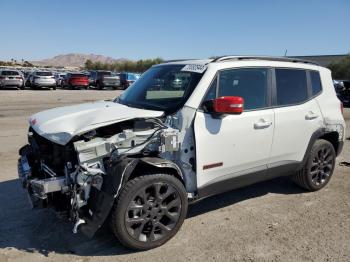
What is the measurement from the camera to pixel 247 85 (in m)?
4.61

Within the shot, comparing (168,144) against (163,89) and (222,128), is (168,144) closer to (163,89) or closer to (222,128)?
(222,128)

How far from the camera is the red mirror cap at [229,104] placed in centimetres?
398

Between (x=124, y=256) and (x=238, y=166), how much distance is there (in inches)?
65.2

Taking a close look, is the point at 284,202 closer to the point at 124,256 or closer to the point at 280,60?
the point at 280,60

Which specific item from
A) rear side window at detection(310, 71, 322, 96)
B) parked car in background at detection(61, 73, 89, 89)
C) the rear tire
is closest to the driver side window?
rear side window at detection(310, 71, 322, 96)

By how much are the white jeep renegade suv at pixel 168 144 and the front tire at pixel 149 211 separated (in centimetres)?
1

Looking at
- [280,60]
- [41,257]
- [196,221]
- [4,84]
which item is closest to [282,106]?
[280,60]

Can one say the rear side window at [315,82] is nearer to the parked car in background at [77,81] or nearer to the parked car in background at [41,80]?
the parked car in background at [41,80]

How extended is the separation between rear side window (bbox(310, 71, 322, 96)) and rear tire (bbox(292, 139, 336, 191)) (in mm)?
720

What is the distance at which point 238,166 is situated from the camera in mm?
4508

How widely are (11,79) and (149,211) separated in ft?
98.2

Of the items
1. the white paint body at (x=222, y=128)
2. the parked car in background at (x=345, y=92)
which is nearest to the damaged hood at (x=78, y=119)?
the white paint body at (x=222, y=128)

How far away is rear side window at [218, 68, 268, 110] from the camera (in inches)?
174

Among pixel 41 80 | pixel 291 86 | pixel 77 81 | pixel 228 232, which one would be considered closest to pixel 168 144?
pixel 228 232
